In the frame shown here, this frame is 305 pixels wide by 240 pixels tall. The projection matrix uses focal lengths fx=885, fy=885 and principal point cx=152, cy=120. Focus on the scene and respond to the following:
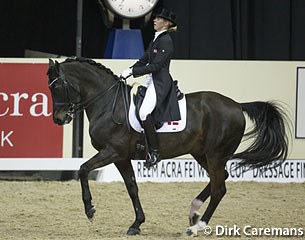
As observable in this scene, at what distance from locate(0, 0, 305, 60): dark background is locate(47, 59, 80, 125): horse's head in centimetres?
440

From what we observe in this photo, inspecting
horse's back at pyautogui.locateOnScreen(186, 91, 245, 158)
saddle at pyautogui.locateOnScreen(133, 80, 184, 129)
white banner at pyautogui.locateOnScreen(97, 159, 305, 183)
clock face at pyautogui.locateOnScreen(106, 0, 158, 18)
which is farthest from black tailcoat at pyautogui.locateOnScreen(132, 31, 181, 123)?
clock face at pyautogui.locateOnScreen(106, 0, 158, 18)

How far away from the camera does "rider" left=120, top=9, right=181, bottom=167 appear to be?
691cm

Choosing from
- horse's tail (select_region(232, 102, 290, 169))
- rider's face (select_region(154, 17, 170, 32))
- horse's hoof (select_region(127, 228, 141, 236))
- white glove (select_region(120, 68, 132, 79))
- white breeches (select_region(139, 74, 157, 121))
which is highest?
rider's face (select_region(154, 17, 170, 32))

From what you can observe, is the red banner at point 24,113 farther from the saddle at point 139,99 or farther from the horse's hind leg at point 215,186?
the horse's hind leg at point 215,186

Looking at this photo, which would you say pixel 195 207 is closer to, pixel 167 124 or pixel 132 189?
pixel 132 189

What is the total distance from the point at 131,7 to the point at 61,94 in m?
3.70

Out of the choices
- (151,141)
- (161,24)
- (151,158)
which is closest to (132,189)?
(151,158)

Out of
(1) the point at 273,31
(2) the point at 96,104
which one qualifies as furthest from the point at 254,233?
(1) the point at 273,31

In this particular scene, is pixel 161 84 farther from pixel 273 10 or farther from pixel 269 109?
pixel 273 10

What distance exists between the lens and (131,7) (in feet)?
34.4

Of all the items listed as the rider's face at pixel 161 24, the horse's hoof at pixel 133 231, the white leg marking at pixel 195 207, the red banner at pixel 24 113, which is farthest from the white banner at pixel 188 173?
the rider's face at pixel 161 24

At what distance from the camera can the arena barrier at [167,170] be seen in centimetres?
1009

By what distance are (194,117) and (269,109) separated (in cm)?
76

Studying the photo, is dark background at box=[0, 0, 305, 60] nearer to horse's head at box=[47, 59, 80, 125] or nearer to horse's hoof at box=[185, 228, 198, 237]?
horse's head at box=[47, 59, 80, 125]
